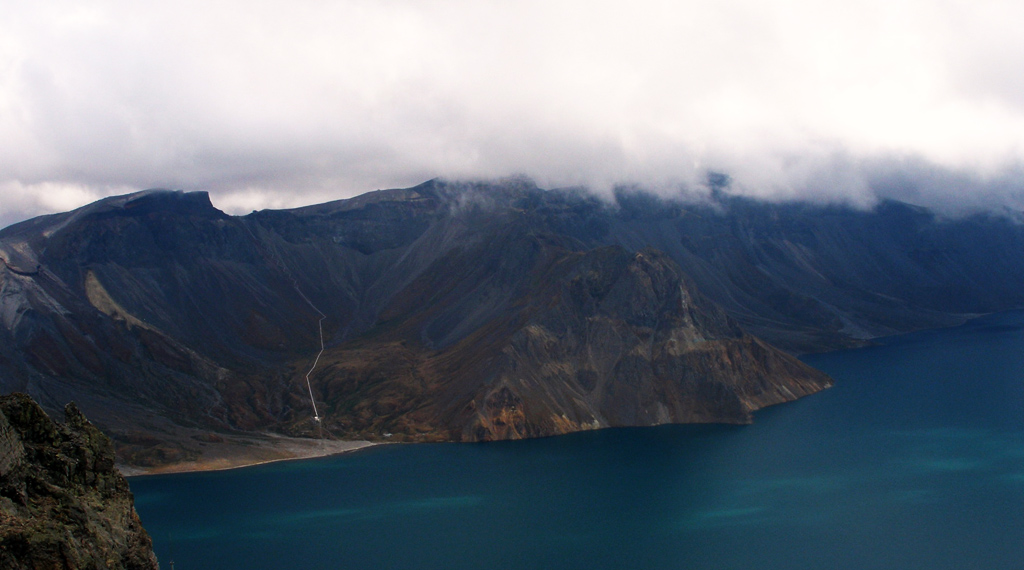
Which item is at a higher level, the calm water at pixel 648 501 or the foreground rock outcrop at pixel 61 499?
the foreground rock outcrop at pixel 61 499

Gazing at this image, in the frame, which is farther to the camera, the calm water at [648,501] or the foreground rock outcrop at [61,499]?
the calm water at [648,501]

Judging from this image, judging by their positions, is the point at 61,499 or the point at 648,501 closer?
the point at 61,499

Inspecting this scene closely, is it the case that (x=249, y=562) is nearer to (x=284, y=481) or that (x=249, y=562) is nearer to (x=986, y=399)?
(x=284, y=481)

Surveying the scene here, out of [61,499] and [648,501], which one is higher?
[61,499]

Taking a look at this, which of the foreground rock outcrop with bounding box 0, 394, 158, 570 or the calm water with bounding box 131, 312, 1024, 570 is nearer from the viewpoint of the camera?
the foreground rock outcrop with bounding box 0, 394, 158, 570

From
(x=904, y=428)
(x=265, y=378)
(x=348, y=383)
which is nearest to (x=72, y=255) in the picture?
(x=265, y=378)

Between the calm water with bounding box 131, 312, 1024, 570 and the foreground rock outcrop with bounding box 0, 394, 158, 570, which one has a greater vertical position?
the foreground rock outcrop with bounding box 0, 394, 158, 570
